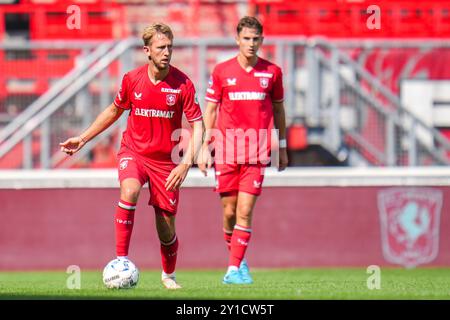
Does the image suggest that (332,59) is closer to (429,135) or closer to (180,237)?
(429,135)

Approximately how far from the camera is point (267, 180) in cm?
1421

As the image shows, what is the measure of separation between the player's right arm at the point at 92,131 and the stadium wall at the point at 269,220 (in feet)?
16.1

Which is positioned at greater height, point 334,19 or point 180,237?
point 334,19

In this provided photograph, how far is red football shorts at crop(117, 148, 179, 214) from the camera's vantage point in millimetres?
9117

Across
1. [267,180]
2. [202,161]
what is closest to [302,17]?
[267,180]

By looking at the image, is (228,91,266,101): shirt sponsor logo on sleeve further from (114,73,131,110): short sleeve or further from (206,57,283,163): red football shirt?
(114,73,131,110): short sleeve

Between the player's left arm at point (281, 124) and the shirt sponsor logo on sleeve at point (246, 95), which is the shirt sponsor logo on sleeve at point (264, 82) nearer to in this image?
the shirt sponsor logo on sleeve at point (246, 95)

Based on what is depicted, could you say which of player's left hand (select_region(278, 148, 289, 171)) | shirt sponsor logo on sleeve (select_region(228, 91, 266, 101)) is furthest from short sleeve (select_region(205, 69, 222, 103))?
player's left hand (select_region(278, 148, 289, 171))

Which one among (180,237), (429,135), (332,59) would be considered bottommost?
(180,237)

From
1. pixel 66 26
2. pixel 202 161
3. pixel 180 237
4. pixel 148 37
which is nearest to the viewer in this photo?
pixel 148 37

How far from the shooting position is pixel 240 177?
1037cm

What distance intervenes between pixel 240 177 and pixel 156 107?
1.51 metres
